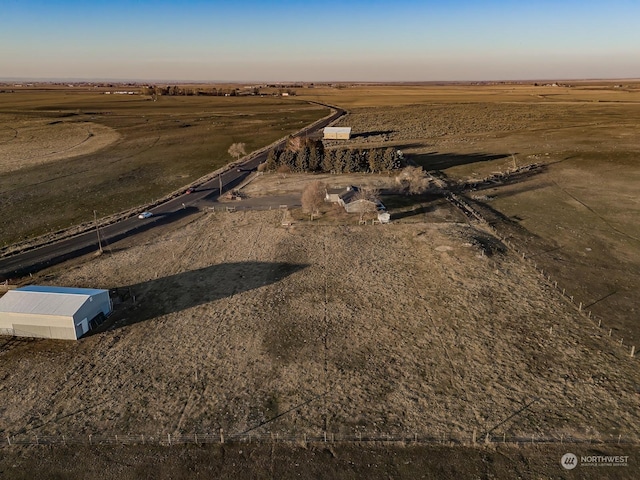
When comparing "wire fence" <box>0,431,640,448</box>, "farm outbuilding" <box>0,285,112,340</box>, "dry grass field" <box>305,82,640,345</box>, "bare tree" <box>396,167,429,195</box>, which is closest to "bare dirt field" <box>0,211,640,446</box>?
"wire fence" <box>0,431,640,448</box>

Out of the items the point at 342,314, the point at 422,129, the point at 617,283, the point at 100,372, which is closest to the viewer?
the point at 100,372

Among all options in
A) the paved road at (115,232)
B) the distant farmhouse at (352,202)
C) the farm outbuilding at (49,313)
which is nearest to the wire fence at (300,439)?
the farm outbuilding at (49,313)

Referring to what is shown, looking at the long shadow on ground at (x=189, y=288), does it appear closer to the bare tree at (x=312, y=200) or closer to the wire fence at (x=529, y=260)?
the bare tree at (x=312, y=200)

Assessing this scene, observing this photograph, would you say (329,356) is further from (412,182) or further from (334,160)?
(334,160)

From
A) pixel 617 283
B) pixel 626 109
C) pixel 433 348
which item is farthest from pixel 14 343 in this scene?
pixel 626 109

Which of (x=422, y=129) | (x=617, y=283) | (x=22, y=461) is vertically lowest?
(x=22, y=461)

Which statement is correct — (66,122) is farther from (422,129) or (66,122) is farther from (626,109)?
(626,109)
